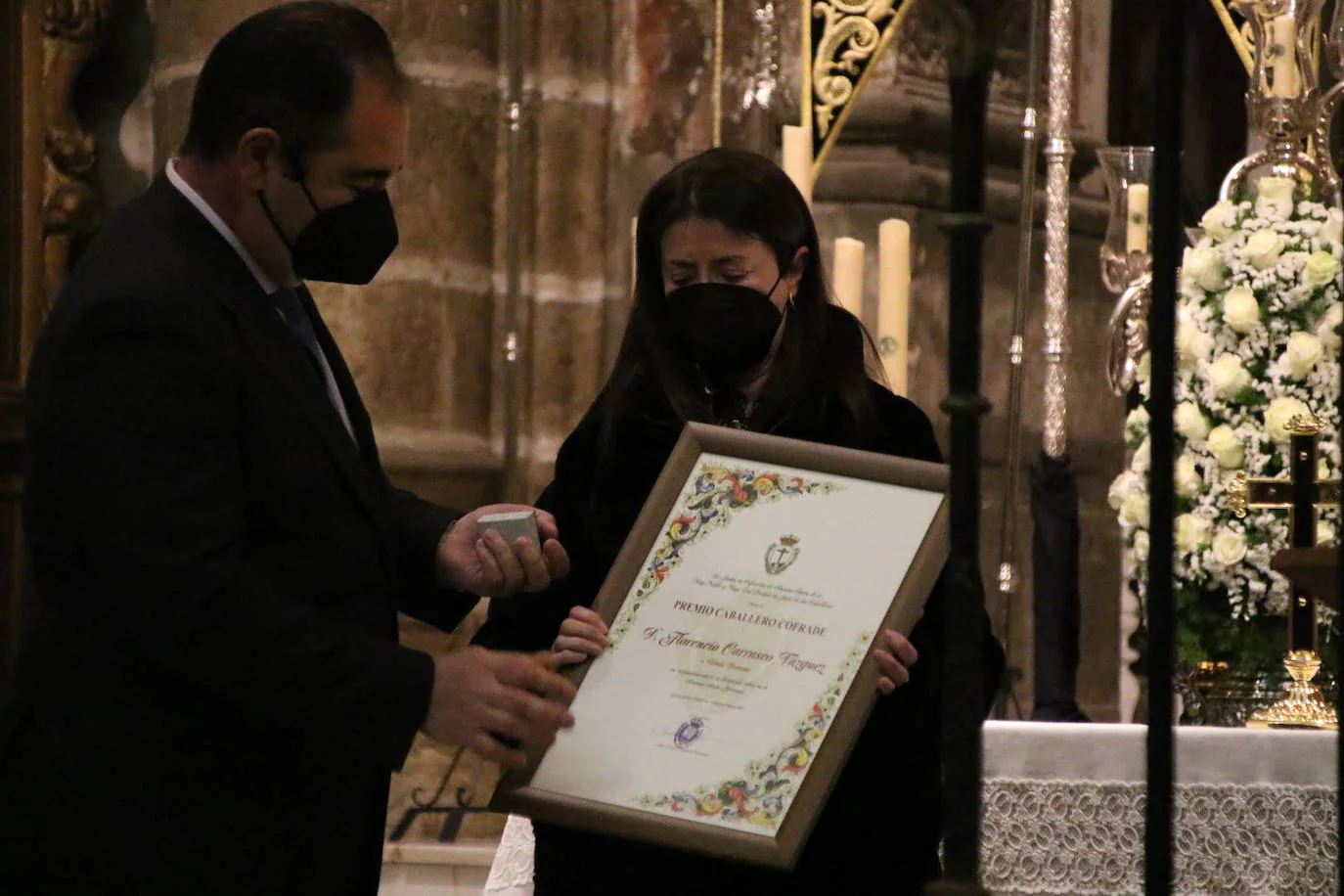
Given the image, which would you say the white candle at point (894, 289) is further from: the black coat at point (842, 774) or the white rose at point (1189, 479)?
the black coat at point (842, 774)

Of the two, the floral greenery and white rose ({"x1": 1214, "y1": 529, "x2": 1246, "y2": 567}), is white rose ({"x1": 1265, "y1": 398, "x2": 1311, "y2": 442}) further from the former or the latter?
white rose ({"x1": 1214, "y1": 529, "x2": 1246, "y2": 567})

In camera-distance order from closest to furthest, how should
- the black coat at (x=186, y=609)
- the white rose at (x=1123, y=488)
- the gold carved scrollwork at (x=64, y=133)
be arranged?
1. the black coat at (x=186, y=609)
2. the white rose at (x=1123, y=488)
3. the gold carved scrollwork at (x=64, y=133)

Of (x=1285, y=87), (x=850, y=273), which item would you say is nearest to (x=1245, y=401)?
(x=1285, y=87)

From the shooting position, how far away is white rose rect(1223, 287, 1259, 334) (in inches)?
143

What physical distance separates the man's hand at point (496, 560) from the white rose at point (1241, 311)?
166 cm

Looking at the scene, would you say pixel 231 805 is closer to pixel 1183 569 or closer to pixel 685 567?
pixel 685 567

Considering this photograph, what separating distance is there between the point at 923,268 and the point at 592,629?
10.7 feet

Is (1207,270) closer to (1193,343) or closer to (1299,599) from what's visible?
(1193,343)

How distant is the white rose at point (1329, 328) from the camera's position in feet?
11.7

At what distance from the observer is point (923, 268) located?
5.48 metres

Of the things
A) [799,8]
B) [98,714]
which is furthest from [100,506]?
[799,8]

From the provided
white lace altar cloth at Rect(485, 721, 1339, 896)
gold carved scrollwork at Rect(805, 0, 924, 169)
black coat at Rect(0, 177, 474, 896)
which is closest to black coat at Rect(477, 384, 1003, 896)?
black coat at Rect(0, 177, 474, 896)

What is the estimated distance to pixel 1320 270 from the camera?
3.63 m

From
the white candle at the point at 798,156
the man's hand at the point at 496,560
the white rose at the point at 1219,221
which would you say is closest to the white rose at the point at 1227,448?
the white rose at the point at 1219,221
